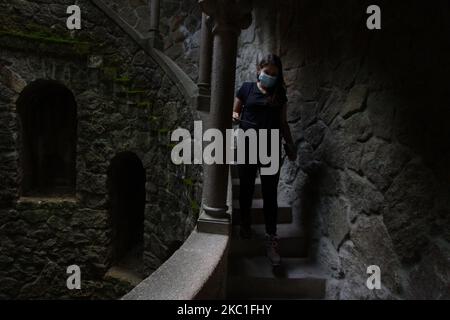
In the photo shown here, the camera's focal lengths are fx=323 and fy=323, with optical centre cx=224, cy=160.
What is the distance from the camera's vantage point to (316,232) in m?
2.88

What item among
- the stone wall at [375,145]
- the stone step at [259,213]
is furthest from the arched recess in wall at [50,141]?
the stone wall at [375,145]

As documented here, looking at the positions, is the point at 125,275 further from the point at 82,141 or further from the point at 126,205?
the point at 82,141

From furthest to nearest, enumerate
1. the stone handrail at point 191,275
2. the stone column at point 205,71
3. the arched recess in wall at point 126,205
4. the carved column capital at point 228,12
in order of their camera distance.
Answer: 1. the arched recess in wall at point 126,205
2. the stone column at point 205,71
3. the carved column capital at point 228,12
4. the stone handrail at point 191,275

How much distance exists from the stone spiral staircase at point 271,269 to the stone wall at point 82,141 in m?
2.09

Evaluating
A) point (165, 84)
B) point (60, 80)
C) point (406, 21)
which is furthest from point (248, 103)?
point (60, 80)

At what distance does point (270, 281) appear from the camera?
2.46 meters

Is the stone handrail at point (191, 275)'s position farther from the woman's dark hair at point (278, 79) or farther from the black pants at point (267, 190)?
the woman's dark hair at point (278, 79)

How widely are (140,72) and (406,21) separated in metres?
3.82

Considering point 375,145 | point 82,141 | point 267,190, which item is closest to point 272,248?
point 267,190

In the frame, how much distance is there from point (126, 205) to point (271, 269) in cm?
393

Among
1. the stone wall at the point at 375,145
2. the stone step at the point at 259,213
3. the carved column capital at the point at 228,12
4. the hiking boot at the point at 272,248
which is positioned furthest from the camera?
the stone step at the point at 259,213

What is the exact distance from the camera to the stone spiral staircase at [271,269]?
96.0 inches

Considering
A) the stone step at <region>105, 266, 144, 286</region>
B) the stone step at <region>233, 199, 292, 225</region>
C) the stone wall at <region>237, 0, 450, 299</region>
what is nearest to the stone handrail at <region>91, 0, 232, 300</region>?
the stone step at <region>233, 199, 292, 225</region>

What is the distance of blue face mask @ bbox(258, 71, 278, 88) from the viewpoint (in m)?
2.58
